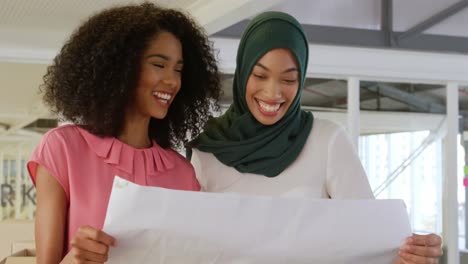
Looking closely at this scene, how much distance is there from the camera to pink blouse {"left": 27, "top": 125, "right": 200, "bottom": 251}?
1247 millimetres

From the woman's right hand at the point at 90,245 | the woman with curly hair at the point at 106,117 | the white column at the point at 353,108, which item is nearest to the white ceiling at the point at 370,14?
the white column at the point at 353,108

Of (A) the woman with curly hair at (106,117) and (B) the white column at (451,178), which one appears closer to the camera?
(A) the woman with curly hair at (106,117)

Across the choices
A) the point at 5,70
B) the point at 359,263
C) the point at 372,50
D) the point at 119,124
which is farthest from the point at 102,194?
the point at 5,70

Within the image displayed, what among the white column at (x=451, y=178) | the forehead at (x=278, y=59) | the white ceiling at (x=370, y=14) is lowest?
the white column at (x=451, y=178)

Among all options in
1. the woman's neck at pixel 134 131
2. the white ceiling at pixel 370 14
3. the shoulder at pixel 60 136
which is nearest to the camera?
the shoulder at pixel 60 136

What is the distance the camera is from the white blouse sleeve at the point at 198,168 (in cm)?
155

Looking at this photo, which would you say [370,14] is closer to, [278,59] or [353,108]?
[353,108]

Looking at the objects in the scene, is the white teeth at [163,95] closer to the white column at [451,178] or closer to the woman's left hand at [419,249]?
the woman's left hand at [419,249]

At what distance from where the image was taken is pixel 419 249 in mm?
1172

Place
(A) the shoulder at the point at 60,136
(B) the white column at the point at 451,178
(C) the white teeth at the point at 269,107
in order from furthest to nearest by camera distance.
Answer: (B) the white column at the point at 451,178, (C) the white teeth at the point at 269,107, (A) the shoulder at the point at 60,136

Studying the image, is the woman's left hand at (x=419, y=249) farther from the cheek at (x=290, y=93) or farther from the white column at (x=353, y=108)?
the white column at (x=353, y=108)

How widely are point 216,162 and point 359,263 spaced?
1.65 feet

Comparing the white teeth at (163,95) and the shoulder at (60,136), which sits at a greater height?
the white teeth at (163,95)

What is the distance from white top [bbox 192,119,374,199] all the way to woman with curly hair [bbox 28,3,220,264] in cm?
11
